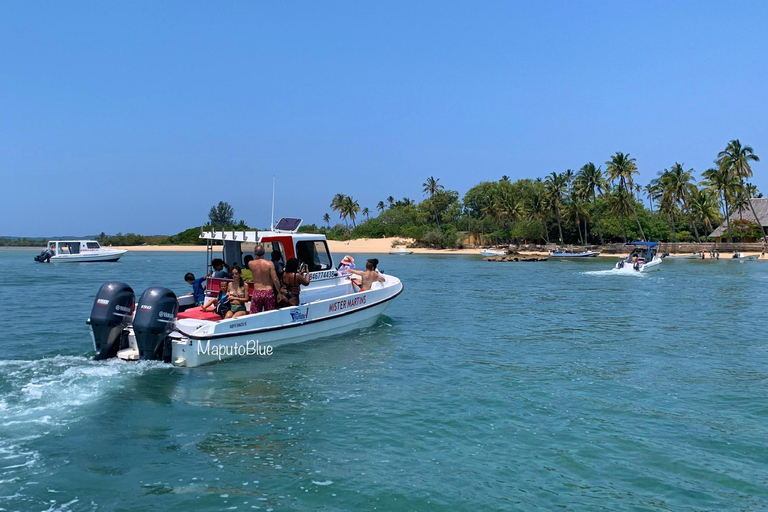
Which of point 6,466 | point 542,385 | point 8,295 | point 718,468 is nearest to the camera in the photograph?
point 6,466

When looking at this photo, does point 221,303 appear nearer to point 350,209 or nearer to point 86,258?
point 86,258

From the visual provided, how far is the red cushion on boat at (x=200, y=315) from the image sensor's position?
11680 mm

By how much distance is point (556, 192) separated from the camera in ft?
259

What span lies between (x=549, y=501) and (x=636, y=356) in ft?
25.8

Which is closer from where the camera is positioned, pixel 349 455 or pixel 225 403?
pixel 349 455

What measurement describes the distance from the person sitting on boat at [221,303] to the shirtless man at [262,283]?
20.0 inches

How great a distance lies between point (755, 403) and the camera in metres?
9.15

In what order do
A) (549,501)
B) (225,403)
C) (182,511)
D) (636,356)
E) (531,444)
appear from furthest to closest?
1. (636,356)
2. (225,403)
3. (531,444)
4. (549,501)
5. (182,511)

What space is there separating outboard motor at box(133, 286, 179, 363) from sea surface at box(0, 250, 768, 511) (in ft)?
0.94

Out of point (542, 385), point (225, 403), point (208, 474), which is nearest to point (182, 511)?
point (208, 474)

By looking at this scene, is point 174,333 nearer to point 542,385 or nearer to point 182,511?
point 182,511

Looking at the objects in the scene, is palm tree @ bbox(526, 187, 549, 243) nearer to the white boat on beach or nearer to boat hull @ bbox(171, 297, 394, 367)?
the white boat on beach

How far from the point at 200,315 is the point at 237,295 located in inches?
34.0

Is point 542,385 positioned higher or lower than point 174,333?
lower
